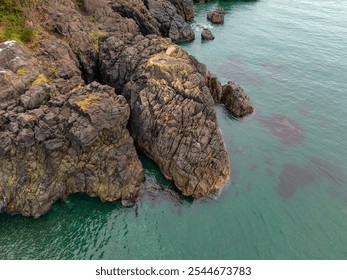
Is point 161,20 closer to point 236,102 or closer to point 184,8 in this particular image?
point 184,8

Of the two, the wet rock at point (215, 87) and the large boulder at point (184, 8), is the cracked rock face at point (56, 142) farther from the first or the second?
the large boulder at point (184, 8)

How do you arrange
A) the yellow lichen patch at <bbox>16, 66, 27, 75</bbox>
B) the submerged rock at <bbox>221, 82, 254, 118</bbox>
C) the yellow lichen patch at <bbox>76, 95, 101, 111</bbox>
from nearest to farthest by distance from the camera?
the yellow lichen patch at <bbox>76, 95, 101, 111</bbox> → the yellow lichen patch at <bbox>16, 66, 27, 75</bbox> → the submerged rock at <bbox>221, 82, 254, 118</bbox>

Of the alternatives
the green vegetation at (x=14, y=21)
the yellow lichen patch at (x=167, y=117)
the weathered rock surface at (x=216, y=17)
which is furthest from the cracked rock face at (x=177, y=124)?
the weathered rock surface at (x=216, y=17)

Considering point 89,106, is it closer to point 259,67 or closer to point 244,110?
point 244,110

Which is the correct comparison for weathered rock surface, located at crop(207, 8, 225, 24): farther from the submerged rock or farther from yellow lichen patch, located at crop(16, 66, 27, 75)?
yellow lichen patch, located at crop(16, 66, 27, 75)

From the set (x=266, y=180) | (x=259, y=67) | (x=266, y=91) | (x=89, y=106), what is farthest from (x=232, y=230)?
(x=259, y=67)

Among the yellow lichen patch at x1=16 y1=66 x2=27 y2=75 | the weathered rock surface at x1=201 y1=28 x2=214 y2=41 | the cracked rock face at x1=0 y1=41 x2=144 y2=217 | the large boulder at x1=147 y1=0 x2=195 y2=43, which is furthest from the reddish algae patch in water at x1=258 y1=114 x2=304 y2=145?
the yellow lichen patch at x1=16 y1=66 x2=27 y2=75
